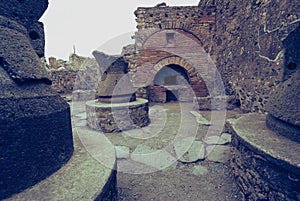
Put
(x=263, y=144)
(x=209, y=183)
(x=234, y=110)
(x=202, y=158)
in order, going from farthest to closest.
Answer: (x=234, y=110) → (x=202, y=158) → (x=209, y=183) → (x=263, y=144)

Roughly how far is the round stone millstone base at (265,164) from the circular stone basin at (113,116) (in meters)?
2.63

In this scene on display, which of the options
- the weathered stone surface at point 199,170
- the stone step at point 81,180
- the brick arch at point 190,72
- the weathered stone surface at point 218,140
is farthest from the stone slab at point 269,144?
the brick arch at point 190,72

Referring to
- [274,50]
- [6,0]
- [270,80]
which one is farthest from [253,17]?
[6,0]

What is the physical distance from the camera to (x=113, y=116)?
4109mm

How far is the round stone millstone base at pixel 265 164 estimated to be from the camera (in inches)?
52.2

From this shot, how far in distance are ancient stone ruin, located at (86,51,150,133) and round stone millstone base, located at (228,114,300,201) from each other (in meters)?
2.67

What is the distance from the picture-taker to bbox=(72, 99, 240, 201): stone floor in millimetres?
2117

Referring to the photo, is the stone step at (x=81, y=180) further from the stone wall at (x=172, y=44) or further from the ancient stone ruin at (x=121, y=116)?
the stone wall at (x=172, y=44)

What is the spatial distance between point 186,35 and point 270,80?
202 inches

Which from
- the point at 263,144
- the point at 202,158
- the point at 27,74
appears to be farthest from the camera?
the point at 202,158

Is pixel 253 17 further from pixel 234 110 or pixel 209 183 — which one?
pixel 209 183

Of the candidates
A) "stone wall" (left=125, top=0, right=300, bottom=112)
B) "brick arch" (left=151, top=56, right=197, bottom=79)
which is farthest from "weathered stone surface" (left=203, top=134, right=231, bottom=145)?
"brick arch" (left=151, top=56, right=197, bottom=79)

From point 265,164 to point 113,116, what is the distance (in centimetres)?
327

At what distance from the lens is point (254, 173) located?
1.69 m
